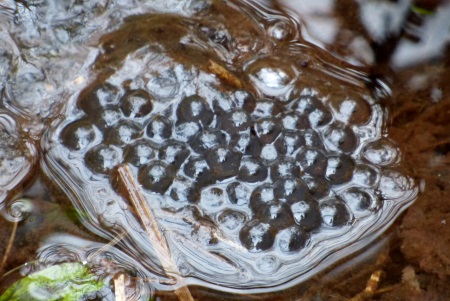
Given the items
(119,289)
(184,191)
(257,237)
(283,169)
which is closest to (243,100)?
(283,169)

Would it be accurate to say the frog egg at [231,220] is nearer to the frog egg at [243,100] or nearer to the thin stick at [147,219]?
the thin stick at [147,219]

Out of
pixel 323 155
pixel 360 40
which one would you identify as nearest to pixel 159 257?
pixel 323 155

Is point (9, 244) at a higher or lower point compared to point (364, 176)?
lower

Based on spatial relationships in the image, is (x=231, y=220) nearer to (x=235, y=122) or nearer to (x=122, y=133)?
(x=235, y=122)

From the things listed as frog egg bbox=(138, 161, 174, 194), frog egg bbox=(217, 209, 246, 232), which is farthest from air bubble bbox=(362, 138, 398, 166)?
frog egg bbox=(138, 161, 174, 194)

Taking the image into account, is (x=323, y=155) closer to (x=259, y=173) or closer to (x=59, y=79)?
(x=259, y=173)
